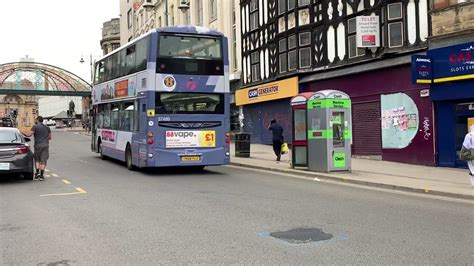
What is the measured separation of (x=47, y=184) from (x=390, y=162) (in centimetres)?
1215

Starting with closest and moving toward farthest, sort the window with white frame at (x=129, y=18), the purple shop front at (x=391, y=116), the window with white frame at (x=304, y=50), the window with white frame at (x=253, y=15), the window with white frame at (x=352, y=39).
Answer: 1. the purple shop front at (x=391, y=116)
2. the window with white frame at (x=352, y=39)
3. the window with white frame at (x=304, y=50)
4. the window with white frame at (x=253, y=15)
5. the window with white frame at (x=129, y=18)

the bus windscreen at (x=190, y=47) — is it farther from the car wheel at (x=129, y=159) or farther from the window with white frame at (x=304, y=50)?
the window with white frame at (x=304, y=50)

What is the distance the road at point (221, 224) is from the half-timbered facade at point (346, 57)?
277 inches

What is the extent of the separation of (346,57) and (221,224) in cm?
1517

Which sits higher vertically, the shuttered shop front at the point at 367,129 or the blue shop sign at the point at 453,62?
the blue shop sign at the point at 453,62

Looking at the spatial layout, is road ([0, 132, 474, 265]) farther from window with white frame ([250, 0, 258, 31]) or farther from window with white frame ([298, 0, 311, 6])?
window with white frame ([250, 0, 258, 31])

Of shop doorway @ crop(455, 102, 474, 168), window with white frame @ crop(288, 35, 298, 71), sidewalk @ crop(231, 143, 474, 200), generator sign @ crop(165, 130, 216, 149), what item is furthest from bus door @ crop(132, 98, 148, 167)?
window with white frame @ crop(288, 35, 298, 71)

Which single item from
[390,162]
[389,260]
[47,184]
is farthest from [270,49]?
[389,260]

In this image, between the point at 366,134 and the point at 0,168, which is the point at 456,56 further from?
the point at 0,168

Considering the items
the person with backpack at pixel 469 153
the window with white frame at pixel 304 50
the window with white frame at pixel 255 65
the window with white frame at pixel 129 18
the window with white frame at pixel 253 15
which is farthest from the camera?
the window with white frame at pixel 129 18

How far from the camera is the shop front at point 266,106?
25884mm

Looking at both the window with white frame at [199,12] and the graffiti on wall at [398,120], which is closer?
the graffiti on wall at [398,120]

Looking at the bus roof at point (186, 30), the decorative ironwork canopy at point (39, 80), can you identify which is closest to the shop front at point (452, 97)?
the bus roof at point (186, 30)

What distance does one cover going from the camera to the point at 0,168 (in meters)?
12.8
